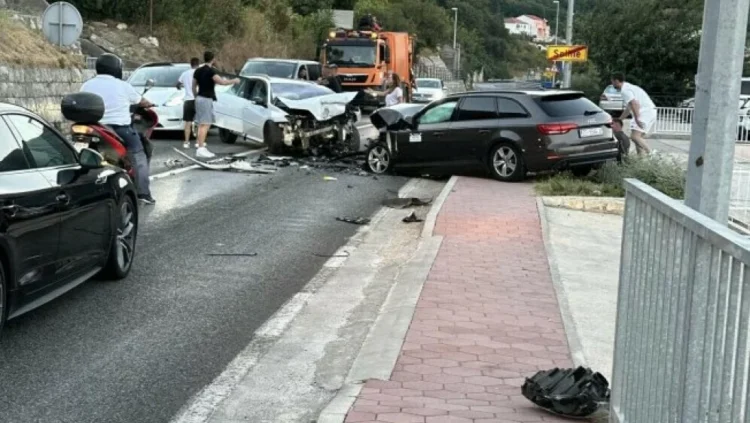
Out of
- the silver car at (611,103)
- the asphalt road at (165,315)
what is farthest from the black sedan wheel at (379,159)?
the silver car at (611,103)

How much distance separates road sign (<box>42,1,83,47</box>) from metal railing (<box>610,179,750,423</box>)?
1735 centimetres

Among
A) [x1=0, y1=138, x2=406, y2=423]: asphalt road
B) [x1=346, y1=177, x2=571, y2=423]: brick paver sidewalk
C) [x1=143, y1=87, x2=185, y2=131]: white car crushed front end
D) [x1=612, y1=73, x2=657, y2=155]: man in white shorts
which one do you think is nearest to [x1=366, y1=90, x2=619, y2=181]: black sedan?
[x1=612, y1=73, x2=657, y2=155]: man in white shorts

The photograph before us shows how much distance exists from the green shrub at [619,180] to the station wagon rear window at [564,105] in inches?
38.3

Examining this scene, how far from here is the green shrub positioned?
46.5 ft

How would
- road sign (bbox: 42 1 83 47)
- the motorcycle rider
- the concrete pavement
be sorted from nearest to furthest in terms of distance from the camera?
the concrete pavement → the motorcycle rider → road sign (bbox: 42 1 83 47)

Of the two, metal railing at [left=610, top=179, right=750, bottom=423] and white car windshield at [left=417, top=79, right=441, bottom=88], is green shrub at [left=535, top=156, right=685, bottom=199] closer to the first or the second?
metal railing at [left=610, top=179, right=750, bottom=423]

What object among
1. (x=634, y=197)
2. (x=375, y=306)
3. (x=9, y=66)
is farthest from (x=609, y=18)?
(x=634, y=197)

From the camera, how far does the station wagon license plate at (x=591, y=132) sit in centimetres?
1559

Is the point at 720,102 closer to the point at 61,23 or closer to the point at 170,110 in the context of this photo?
the point at 61,23

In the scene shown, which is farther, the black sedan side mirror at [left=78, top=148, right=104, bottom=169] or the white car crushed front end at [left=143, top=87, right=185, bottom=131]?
the white car crushed front end at [left=143, top=87, right=185, bottom=131]

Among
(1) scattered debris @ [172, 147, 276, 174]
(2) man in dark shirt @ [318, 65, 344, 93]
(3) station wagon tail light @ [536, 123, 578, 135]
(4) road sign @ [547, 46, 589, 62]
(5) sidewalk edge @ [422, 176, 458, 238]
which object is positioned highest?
(4) road sign @ [547, 46, 589, 62]

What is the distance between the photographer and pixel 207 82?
59.0ft

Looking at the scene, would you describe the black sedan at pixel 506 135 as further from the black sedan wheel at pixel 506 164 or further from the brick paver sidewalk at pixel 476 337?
the brick paver sidewalk at pixel 476 337

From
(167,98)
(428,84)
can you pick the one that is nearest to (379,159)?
(167,98)
